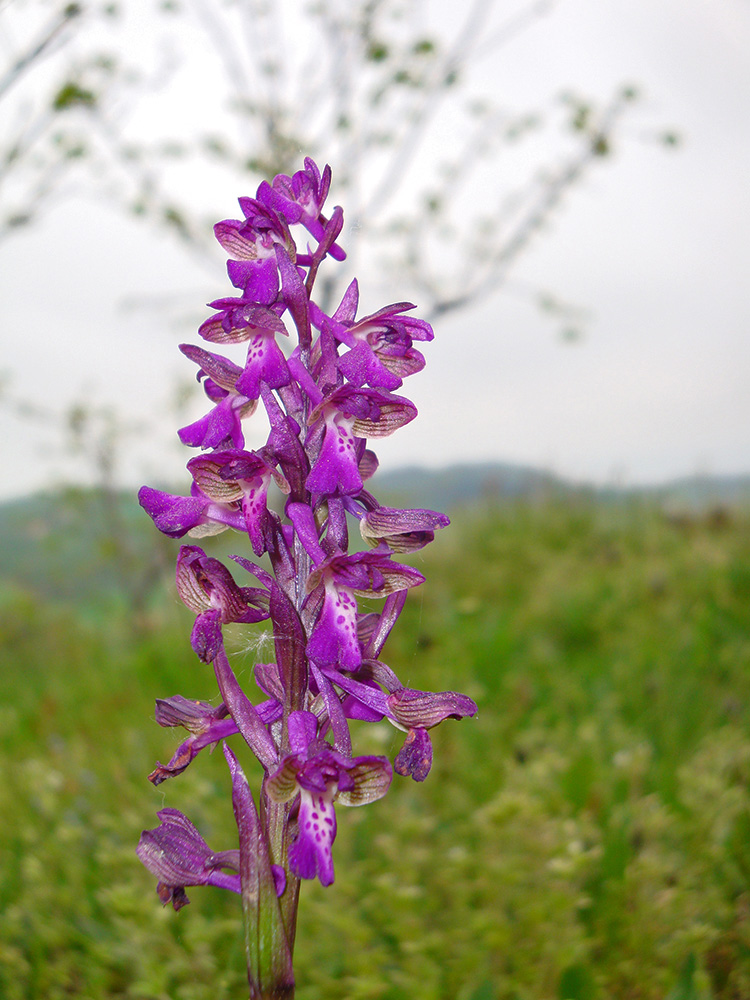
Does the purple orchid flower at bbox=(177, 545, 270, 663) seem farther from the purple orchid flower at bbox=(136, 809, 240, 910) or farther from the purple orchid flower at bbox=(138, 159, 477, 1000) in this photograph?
the purple orchid flower at bbox=(136, 809, 240, 910)

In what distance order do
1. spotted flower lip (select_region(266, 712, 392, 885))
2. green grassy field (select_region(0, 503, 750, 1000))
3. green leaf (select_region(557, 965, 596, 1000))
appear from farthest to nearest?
green grassy field (select_region(0, 503, 750, 1000))
green leaf (select_region(557, 965, 596, 1000))
spotted flower lip (select_region(266, 712, 392, 885))

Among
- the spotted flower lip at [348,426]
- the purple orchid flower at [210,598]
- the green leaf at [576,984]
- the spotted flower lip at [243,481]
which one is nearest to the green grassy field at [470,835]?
the green leaf at [576,984]

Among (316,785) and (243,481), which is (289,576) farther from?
(316,785)

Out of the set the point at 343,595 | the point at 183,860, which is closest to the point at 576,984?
the point at 183,860

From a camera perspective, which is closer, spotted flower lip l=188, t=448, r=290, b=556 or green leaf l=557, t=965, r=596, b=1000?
spotted flower lip l=188, t=448, r=290, b=556

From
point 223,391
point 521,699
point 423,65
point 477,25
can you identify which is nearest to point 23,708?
point 521,699

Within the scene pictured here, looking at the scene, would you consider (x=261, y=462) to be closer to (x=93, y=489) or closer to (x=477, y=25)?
(x=477, y=25)

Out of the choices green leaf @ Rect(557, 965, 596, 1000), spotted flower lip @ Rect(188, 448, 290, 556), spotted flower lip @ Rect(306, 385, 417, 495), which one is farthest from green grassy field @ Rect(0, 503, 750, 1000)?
spotted flower lip @ Rect(306, 385, 417, 495)

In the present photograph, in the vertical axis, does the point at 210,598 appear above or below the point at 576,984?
above

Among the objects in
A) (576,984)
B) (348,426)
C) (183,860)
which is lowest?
(576,984)
